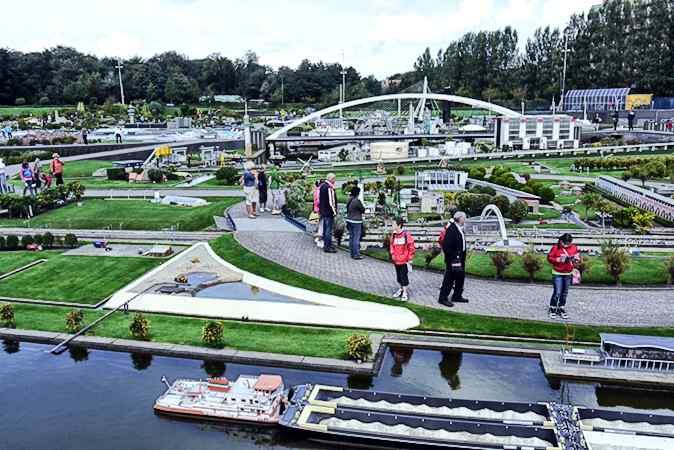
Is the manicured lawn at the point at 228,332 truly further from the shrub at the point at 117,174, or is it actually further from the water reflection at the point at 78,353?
the shrub at the point at 117,174

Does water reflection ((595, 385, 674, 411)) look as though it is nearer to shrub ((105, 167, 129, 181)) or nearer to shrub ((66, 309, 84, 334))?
shrub ((66, 309, 84, 334))

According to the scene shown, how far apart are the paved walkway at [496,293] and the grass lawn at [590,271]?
1.42 ft

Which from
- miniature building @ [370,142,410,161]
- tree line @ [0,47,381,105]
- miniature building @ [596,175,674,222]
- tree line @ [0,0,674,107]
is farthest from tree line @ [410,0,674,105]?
miniature building @ [596,175,674,222]

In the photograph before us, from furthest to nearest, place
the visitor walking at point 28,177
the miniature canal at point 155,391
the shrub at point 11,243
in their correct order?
the visitor walking at point 28,177 < the shrub at point 11,243 < the miniature canal at point 155,391

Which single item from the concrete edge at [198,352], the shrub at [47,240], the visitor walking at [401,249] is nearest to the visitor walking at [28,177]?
the shrub at [47,240]

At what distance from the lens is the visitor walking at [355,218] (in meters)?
16.8

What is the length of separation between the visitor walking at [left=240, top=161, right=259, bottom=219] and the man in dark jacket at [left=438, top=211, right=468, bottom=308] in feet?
34.4

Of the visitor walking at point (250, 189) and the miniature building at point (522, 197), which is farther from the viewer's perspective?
the miniature building at point (522, 197)

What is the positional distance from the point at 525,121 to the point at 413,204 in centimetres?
3197

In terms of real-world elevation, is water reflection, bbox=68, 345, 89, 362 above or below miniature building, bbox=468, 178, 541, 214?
below

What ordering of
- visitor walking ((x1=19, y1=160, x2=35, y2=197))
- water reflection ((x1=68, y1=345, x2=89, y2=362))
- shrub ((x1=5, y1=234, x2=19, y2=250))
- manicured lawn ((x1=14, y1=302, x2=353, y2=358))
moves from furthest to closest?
visitor walking ((x1=19, y1=160, x2=35, y2=197))
shrub ((x1=5, y1=234, x2=19, y2=250))
water reflection ((x1=68, y1=345, x2=89, y2=362))
manicured lawn ((x1=14, y1=302, x2=353, y2=358))

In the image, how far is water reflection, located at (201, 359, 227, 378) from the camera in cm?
1214

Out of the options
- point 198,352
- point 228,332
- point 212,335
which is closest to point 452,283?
point 228,332

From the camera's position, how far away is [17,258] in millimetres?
20078
